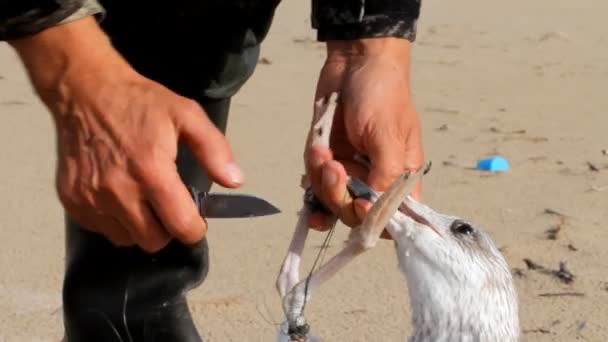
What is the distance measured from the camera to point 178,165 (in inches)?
A: 125

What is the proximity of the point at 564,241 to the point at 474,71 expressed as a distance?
3652 millimetres

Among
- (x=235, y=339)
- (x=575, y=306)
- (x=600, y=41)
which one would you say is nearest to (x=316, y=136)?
(x=235, y=339)

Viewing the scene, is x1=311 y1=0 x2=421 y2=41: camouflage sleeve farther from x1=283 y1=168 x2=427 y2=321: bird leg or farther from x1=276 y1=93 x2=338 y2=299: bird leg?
x1=283 y1=168 x2=427 y2=321: bird leg

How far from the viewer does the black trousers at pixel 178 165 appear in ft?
10.0

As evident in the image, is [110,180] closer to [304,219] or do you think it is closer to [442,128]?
[304,219]

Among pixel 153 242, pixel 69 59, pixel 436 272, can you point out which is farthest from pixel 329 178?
pixel 69 59

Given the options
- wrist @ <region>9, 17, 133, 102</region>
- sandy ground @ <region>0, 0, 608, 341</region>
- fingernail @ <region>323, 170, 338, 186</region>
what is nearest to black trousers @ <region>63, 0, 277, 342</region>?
fingernail @ <region>323, 170, 338, 186</region>

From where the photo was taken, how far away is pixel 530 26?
33.2 feet

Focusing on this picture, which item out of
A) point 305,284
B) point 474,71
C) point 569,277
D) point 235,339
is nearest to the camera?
point 305,284

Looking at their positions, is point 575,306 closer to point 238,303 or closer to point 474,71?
point 238,303

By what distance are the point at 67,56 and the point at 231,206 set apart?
0.47 metres

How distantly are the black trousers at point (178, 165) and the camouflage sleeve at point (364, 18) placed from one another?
0.98ft

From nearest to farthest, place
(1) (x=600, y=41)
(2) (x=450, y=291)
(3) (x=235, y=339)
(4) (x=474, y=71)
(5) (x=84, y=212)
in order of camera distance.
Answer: (5) (x=84, y=212)
(2) (x=450, y=291)
(3) (x=235, y=339)
(4) (x=474, y=71)
(1) (x=600, y=41)

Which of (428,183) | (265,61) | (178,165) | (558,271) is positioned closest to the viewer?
(178,165)
